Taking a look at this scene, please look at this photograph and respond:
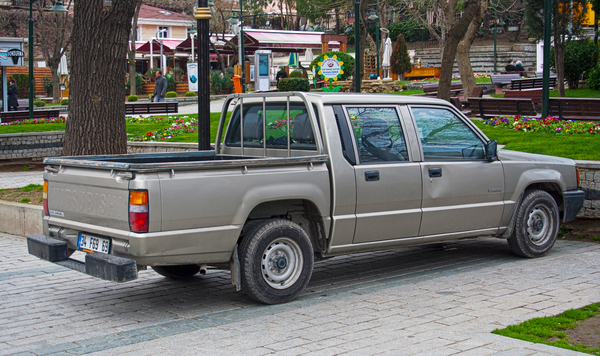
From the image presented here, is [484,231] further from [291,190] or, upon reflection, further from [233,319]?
[233,319]

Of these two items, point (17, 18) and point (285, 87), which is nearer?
point (285, 87)

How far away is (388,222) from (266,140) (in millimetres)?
1546

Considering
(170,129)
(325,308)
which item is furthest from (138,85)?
(325,308)

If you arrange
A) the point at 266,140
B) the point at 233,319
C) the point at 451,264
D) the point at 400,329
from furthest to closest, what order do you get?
the point at 451,264 → the point at 266,140 → the point at 233,319 → the point at 400,329

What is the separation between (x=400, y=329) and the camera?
5.10m

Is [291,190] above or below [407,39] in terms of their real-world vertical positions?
below

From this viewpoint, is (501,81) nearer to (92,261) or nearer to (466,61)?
(466,61)

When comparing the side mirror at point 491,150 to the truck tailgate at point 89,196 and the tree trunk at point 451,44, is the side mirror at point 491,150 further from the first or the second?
the tree trunk at point 451,44

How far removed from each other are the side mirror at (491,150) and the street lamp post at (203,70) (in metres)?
3.75

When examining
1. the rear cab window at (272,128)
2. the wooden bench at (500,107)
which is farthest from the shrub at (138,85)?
the rear cab window at (272,128)

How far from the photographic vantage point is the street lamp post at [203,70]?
884 cm

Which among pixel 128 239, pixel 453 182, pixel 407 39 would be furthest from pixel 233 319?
pixel 407 39

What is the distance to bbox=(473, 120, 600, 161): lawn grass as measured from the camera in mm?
10203

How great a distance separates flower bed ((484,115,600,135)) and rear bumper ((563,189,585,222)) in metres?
5.71
